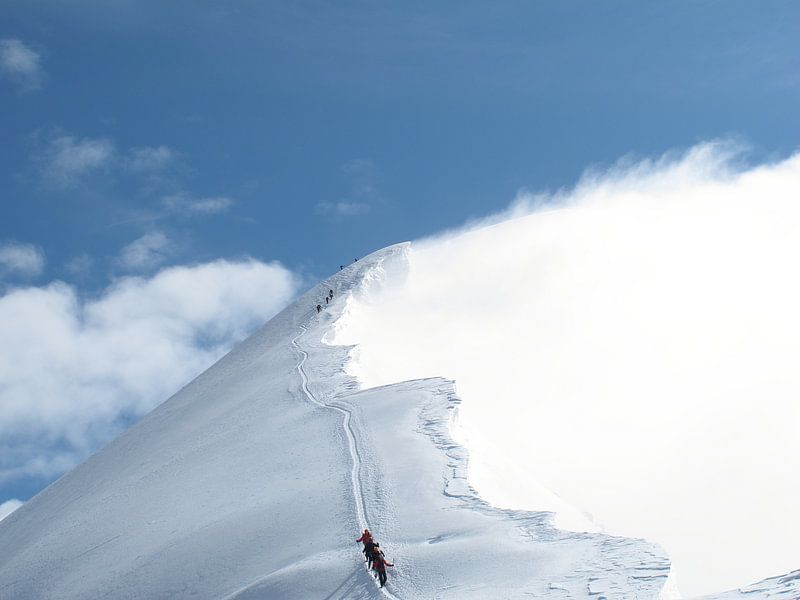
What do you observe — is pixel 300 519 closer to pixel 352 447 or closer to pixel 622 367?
pixel 352 447

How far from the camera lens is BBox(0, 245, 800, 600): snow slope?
18.2 m

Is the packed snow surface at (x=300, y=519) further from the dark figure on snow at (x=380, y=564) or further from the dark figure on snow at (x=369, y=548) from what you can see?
the dark figure on snow at (x=369, y=548)

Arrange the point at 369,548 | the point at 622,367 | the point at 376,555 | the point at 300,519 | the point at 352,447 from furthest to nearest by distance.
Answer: the point at 622,367 < the point at 352,447 < the point at 300,519 < the point at 369,548 < the point at 376,555

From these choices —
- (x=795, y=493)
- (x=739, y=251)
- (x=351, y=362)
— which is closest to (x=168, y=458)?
(x=351, y=362)

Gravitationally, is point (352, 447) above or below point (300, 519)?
above

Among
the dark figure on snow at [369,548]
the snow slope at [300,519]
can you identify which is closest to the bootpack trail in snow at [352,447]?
the snow slope at [300,519]

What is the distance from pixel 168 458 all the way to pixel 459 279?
51.7 m

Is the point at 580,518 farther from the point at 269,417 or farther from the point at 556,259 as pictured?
the point at 556,259

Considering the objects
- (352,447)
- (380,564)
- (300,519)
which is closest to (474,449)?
(352,447)

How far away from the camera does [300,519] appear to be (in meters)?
23.8

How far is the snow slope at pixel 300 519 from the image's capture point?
18188 millimetres

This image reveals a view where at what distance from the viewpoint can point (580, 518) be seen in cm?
2984

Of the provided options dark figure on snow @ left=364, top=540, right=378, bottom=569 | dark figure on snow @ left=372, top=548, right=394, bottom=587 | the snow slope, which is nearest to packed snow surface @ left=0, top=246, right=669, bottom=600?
the snow slope

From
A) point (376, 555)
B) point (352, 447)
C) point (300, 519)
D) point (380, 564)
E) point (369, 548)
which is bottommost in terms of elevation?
point (380, 564)
